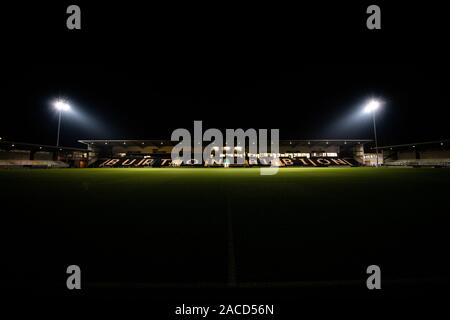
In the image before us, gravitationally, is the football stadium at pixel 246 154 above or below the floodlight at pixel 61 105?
below

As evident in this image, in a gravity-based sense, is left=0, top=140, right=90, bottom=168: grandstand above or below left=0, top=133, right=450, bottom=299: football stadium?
above

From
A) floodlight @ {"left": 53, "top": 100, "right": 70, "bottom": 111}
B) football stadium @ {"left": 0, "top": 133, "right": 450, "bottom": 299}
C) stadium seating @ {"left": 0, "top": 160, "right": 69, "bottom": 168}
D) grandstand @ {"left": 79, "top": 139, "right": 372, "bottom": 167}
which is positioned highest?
floodlight @ {"left": 53, "top": 100, "right": 70, "bottom": 111}

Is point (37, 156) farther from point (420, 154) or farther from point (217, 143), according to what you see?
point (420, 154)

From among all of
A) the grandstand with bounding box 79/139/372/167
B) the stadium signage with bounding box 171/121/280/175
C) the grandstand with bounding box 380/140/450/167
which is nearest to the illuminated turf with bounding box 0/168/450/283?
the stadium signage with bounding box 171/121/280/175

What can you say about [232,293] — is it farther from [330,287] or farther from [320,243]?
[320,243]

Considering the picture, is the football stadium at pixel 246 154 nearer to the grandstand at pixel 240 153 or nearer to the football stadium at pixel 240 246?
the grandstand at pixel 240 153

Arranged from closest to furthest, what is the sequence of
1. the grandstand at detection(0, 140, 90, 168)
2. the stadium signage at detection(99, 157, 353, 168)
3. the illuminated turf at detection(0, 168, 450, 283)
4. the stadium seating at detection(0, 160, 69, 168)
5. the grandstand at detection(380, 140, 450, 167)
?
the illuminated turf at detection(0, 168, 450, 283) < the stadium seating at detection(0, 160, 69, 168) < the grandstand at detection(0, 140, 90, 168) < the grandstand at detection(380, 140, 450, 167) < the stadium signage at detection(99, 157, 353, 168)

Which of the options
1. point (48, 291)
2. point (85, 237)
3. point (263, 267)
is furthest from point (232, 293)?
point (85, 237)

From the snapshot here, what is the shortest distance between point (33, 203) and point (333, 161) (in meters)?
49.6

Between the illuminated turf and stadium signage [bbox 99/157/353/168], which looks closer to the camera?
the illuminated turf

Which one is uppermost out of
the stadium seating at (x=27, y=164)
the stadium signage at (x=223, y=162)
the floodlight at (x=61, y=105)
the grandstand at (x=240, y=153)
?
the floodlight at (x=61, y=105)

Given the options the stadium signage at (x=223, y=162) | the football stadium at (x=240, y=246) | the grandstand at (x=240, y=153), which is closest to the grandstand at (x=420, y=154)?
the grandstand at (x=240, y=153)

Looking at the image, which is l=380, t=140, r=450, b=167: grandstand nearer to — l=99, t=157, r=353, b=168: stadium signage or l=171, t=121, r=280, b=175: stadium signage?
l=99, t=157, r=353, b=168: stadium signage

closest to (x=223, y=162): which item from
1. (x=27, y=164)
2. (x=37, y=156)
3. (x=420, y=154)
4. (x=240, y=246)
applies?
(x=27, y=164)
